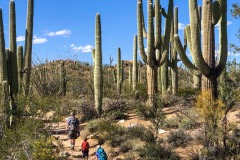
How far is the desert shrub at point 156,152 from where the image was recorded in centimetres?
1232

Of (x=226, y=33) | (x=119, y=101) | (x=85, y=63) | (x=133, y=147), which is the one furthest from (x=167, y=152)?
(x=85, y=63)

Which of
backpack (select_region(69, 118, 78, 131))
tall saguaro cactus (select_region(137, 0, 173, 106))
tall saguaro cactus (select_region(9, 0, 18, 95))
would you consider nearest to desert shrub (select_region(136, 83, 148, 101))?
tall saguaro cactus (select_region(137, 0, 173, 106))

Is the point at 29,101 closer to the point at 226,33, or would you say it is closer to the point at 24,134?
the point at 24,134

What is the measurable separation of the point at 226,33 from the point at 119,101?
802cm

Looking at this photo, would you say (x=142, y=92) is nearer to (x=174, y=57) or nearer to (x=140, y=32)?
(x=174, y=57)

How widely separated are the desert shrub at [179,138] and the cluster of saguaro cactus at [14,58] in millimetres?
6324

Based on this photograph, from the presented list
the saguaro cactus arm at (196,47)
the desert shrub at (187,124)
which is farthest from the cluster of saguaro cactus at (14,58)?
the saguaro cactus arm at (196,47)

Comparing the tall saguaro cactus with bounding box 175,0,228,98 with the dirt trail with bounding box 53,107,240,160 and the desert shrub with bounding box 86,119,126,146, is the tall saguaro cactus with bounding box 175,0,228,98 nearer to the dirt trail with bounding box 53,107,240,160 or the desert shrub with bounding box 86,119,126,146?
the dirt trail with bounding box 53,107,240,160

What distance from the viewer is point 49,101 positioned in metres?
14.9

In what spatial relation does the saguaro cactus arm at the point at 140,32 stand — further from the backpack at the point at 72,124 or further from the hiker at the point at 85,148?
the hiker at the point at 85,148

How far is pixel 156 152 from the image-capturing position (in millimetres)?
12398

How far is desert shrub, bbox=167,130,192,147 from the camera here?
43.3 feet

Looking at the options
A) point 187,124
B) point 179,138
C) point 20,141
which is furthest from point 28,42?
point 179,138

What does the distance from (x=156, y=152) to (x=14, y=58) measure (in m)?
6.99
